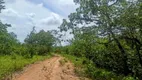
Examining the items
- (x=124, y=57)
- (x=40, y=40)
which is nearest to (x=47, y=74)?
(x=124, y=57)

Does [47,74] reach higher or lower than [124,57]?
lower

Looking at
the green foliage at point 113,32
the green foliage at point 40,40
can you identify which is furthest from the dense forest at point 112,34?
the green foliage at point 40,40

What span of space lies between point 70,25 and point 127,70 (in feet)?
19.7

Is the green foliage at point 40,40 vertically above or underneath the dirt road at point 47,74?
above

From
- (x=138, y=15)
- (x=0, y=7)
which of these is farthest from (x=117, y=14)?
(x=0, y=7)

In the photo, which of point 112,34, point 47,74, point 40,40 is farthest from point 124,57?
point 40,40

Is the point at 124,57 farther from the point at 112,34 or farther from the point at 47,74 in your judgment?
the point at 47,74

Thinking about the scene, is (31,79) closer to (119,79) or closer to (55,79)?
(55,79)

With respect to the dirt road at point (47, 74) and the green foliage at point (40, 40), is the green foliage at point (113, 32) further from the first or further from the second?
the green foliage at point (40, 40)

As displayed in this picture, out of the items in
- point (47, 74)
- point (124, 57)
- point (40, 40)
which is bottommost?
point (47, 74)

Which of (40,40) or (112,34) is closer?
(112,34)

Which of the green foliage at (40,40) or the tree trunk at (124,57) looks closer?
the tree trunk at (124,57)

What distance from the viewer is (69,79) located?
2091 cm

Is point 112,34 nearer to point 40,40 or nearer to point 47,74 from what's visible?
point 47,74
